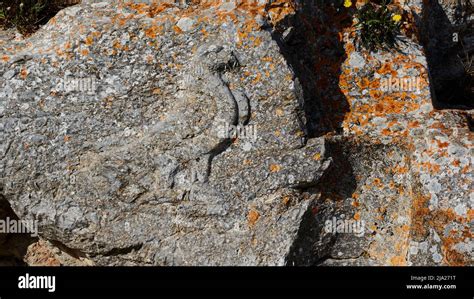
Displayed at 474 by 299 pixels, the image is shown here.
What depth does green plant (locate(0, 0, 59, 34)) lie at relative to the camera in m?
6.87

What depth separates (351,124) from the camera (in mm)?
6465

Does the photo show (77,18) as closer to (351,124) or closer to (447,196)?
(351,124)

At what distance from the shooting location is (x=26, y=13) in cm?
690

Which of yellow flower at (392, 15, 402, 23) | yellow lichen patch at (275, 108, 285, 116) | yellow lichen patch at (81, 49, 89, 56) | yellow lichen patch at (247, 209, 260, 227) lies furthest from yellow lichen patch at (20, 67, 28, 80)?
yellow flower at (392, 15, 402, 23)

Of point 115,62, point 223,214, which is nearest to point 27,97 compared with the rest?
point 115,62

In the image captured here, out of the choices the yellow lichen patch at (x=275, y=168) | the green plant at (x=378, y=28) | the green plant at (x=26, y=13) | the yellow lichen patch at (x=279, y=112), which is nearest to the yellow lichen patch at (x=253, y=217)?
the yellow lichen patch at (x=275, y=168)

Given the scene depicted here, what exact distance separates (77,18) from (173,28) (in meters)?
1.09

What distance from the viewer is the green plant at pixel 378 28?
6.66 m

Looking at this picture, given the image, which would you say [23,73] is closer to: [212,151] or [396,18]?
[212,151]

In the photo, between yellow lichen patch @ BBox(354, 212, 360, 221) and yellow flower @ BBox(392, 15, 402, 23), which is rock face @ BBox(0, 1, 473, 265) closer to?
yellow lichen patch @ BBox(354, 212, 360, 221)

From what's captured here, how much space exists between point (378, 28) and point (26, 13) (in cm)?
385

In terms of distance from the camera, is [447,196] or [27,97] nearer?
[447,196]

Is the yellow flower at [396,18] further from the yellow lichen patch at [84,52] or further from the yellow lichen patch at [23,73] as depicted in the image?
the yellow lichen patch at [23,73]

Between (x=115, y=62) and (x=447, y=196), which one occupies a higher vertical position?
(x=115, y=62)
